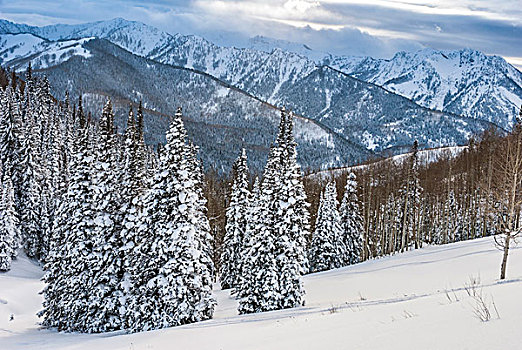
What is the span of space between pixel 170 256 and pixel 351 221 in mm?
32706

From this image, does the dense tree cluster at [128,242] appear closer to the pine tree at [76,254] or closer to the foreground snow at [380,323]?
the pine tree at [76,254]

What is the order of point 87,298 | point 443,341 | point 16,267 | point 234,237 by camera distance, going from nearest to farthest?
point 443,341 < point 87,298 < point 234,237 < point 16,267

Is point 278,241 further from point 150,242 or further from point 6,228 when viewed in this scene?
point 6,228

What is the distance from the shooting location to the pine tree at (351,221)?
49.6m

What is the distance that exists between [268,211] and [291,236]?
6.76ft

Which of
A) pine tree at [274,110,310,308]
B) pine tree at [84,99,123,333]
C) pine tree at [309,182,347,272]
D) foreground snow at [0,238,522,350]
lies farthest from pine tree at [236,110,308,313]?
pine tree at [309,182,347,272]

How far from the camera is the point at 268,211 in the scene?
24859 millimetres

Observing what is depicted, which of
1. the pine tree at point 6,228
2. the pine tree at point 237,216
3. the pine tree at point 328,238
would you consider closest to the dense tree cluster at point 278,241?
the pine tree at point 237,216

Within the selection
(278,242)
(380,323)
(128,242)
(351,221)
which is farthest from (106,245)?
(351,221)

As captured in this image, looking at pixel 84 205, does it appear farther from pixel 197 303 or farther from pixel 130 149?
pixel 197 303

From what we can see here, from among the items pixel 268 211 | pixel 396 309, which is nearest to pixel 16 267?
pixel 268 211

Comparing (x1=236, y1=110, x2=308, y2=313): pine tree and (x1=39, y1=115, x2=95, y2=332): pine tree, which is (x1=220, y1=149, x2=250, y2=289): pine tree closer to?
(x1=236, y1=110, x2=308, y2=313): pine tree

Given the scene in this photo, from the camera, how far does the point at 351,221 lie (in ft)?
163

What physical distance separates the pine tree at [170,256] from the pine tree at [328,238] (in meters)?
26.5
